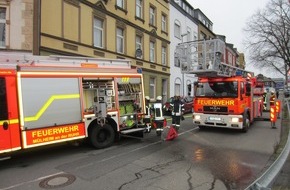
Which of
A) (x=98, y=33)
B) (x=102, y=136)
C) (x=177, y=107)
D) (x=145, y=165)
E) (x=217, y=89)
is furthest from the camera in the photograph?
(x=98, y=33)

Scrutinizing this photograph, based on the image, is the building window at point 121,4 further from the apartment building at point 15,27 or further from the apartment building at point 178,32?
the apartment building at point 15,27

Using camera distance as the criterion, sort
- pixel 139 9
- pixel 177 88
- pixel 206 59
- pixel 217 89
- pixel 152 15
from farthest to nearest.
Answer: pixel 177 88
pixel 152 15
pixel 139 9
pixel 217 89
pixel 206 59

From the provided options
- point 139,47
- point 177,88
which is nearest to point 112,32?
point 139,47

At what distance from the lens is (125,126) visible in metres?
10.1

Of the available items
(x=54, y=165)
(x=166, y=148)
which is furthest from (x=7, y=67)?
(x=166, y=148)

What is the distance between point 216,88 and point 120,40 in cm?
1064

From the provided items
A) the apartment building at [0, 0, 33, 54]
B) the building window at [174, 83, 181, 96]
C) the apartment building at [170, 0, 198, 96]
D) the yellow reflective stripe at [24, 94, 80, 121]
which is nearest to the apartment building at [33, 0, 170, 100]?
the apartment building at [0, 0, 33, 54]

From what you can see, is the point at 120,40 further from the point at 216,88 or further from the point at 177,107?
the point at 177,107

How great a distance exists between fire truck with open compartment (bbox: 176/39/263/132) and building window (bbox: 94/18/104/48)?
7.27m

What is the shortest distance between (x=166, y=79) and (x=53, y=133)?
21089mm

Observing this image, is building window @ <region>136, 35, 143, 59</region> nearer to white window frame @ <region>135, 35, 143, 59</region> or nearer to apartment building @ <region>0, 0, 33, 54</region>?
white window frame @ <region>135, 35, 143, 59</region>

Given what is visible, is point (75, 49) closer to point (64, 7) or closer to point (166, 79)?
point (64, 7)

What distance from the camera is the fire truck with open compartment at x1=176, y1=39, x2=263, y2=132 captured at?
11.9 meters

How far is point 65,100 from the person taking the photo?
26.9 ft
